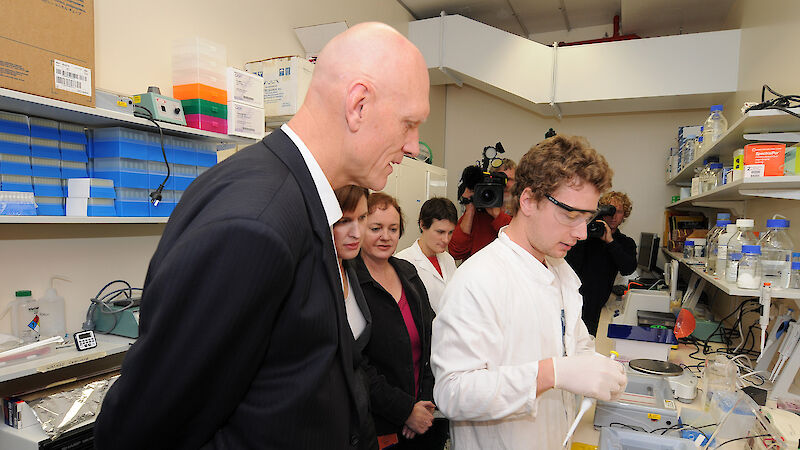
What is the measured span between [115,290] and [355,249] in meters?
1.20

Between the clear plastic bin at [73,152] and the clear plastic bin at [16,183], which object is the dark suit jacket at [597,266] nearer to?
the clear plastic bin at [73,152]

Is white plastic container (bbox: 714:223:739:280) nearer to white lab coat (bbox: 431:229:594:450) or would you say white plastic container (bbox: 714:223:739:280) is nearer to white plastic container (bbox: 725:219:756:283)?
white plastic container (bbox: 725:219:756:283)

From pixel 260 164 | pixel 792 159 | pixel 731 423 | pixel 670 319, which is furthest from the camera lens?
pixel 670 319

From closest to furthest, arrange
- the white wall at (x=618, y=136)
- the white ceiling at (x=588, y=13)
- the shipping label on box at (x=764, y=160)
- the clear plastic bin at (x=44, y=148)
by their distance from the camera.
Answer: the clear plastic bin at (x=44, y=148) < the shipping label on box at (x=764, y=160) < the white ceiling at (x=588, y=13) < the white wall at (x=618, y=136)

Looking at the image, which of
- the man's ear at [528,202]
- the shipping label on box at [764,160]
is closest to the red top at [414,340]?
the man's ear at [528,202]

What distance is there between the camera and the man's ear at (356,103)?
2.21ft

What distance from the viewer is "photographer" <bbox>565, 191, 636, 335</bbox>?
8.94 feet

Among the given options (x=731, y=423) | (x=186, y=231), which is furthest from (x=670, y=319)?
(x=186, y=231)

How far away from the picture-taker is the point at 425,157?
3.94 meters

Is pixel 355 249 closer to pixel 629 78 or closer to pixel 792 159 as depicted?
pixel 792 159

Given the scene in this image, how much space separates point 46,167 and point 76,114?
0.20 meters

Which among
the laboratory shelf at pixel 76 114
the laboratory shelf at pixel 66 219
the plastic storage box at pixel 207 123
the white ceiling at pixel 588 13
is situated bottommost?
the laboratory shelf at pixel 66 219

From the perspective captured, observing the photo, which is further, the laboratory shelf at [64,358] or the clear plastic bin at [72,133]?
the clear plastic bin at [72,133]

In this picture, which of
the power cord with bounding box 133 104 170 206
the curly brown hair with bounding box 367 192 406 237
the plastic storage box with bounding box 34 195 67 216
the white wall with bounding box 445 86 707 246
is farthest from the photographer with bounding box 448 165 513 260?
the white wall with bounding box 445 86 707 246
